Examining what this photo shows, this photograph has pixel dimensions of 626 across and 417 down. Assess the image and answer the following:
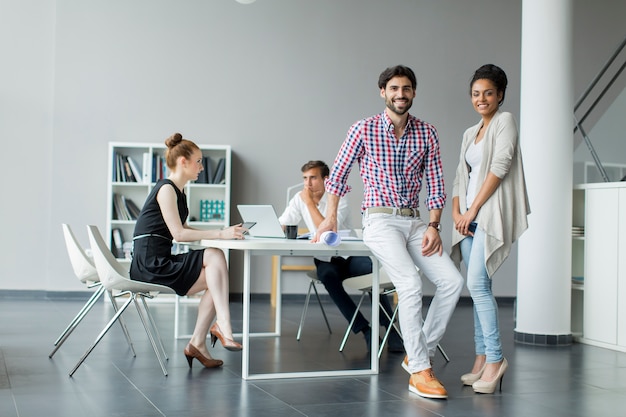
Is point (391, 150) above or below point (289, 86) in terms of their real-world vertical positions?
below

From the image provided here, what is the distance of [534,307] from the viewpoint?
5.61 metres

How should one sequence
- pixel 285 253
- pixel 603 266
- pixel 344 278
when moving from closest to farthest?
1. pixel 285 253
2. pixel 344 278
3. pixel 603 266

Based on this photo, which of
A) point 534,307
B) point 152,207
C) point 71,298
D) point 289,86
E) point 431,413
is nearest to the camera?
point 431,413

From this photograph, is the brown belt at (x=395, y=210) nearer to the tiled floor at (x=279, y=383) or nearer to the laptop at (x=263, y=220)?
the laptop at (x=263, y=220)

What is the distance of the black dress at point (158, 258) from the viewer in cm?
412

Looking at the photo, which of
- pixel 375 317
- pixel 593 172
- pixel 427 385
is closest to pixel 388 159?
pixel 375 317

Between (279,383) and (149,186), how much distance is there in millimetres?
4693

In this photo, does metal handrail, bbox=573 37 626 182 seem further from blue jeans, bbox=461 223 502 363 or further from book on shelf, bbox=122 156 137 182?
book on shelf, bbox=122 156 137 182

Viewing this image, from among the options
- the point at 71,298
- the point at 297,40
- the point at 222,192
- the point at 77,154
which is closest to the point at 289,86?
the point at 297,40

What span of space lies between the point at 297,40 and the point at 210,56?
103 centimetres

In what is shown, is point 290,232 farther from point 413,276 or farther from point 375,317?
point 413,276

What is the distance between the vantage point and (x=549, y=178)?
5.57 metres

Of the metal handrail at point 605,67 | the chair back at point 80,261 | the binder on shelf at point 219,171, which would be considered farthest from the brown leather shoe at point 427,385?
the binder on shelf at point 219,171

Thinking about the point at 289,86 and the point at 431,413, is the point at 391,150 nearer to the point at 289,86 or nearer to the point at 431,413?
the point at 431,413
